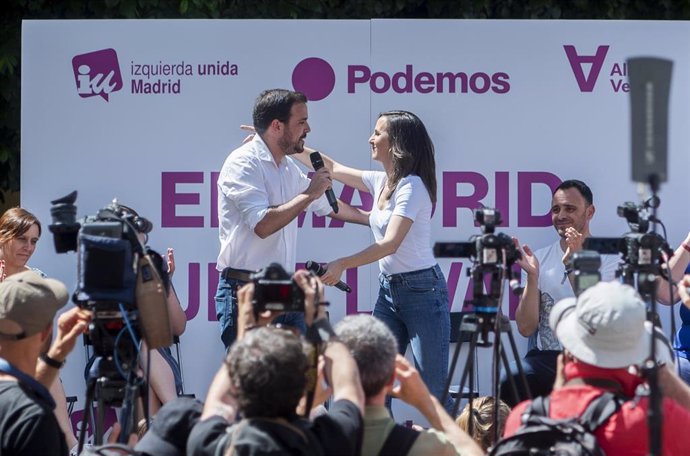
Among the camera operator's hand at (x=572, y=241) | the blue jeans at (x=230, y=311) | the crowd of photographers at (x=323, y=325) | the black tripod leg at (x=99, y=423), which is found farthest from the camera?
the camera operator's hand at (x=572, y=241)

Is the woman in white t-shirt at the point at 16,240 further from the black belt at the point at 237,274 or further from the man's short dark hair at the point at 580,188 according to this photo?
the man's short dark hair at the point at 580,188

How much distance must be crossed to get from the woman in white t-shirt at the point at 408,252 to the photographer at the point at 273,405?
232 cm

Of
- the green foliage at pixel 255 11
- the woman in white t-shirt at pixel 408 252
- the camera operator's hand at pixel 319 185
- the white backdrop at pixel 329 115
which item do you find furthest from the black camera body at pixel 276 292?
the green foliage at pixel 255 11

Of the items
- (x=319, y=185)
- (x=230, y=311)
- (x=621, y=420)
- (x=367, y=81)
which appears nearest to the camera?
(x=621, y=420)

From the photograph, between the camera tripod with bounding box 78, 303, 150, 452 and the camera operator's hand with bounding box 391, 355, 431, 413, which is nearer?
the camera operator's hand with bounding box 391, 355, 431, 413

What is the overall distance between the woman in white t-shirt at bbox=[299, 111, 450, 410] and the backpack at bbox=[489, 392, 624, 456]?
231 cm

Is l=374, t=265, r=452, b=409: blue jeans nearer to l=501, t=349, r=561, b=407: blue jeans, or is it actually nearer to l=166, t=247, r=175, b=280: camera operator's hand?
l=501, t=349, r=561, b=407: blue jeans

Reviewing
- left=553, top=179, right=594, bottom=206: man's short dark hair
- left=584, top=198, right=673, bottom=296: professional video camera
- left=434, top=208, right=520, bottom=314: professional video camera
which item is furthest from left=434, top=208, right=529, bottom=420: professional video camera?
left=553, top=179, right=594, bottom=206: man's short dark hair

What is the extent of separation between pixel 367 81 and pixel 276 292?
116 inches

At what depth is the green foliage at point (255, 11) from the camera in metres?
7.14

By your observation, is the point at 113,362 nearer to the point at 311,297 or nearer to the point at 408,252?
the point at 311,297

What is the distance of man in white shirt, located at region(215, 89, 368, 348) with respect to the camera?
17.1ft

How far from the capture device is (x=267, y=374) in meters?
2.75

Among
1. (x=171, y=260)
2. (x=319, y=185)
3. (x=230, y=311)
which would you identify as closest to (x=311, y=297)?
(x=319, y=185)
